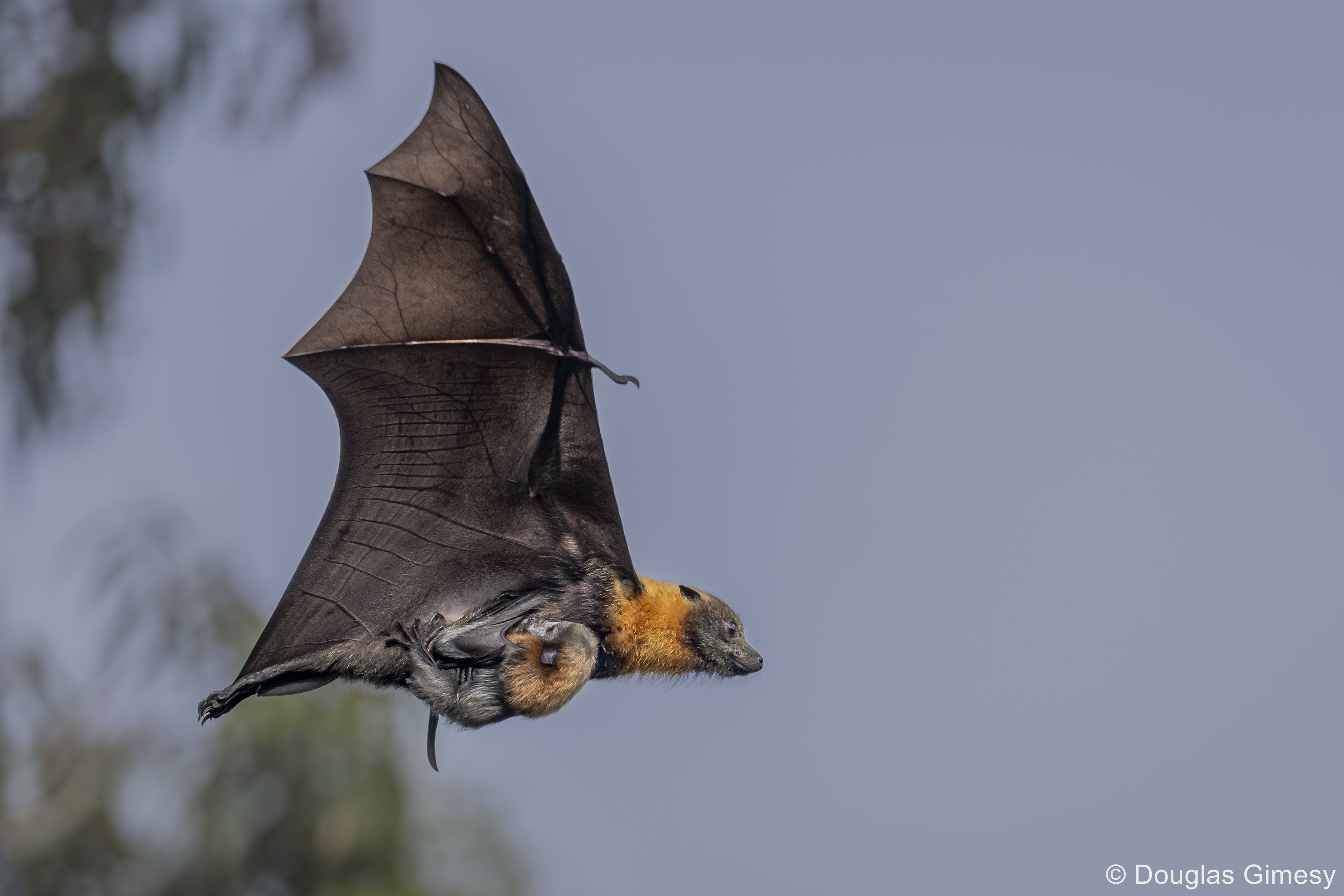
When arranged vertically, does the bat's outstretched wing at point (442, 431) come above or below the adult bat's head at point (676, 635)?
above

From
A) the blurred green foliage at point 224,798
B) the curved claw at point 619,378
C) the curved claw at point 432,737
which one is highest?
the curved claw at point 619,378

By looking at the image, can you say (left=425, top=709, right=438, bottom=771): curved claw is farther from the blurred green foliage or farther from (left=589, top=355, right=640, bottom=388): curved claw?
the blurred green foliage

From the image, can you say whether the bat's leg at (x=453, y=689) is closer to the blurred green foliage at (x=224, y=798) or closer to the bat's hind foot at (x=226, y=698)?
the bat's hind foot at (x=226, y=698)

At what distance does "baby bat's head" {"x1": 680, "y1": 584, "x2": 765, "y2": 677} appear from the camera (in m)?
5.07

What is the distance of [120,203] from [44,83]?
111 cm

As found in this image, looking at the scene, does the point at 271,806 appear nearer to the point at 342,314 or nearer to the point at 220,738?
the point at 220,738

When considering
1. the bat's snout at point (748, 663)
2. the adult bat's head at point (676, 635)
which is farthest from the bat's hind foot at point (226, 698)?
the bat's snout at point (748, 663)

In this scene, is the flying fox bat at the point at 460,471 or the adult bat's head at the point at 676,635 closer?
the flying fox bat at the point at 460,471

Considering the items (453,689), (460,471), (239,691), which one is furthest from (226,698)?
(460,471)

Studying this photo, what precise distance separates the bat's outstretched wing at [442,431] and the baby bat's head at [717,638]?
383 millimetres

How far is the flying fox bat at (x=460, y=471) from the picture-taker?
4.60 meters

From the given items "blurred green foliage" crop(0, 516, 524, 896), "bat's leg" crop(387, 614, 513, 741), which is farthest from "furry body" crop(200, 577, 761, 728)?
"blurred green foliage" crop(0, 516, 524, 896)

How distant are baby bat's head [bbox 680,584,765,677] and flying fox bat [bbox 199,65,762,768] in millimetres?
14

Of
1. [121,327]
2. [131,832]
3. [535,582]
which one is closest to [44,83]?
[121,327]
